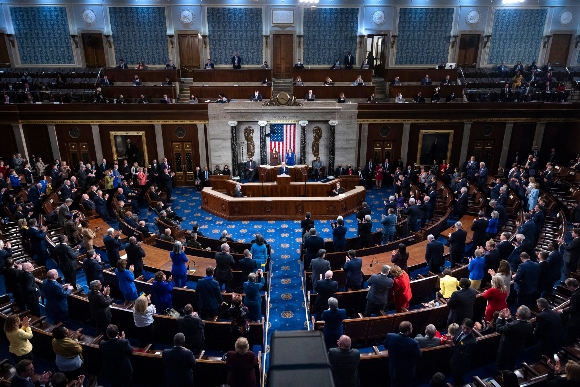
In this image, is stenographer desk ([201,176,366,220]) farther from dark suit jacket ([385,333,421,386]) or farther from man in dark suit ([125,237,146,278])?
dark suit jacket ([385,333,421,386])

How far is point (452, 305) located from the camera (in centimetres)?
614

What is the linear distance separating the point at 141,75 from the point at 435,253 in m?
16.1

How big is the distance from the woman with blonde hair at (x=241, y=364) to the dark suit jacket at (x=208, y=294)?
75.6 inches

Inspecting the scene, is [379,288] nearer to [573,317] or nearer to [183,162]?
[573,317]

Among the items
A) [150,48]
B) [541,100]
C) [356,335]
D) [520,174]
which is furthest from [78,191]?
[541,100]

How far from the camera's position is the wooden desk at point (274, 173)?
17.0 metres

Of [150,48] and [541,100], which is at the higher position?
[150,48]

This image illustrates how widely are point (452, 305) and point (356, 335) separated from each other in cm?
156

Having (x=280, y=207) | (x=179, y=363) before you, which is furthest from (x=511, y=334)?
(x=280, y=207)

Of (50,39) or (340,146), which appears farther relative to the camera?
(50,39)

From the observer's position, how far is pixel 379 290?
22.1ft

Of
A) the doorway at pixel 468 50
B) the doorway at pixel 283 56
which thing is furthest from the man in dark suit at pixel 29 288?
the doorway at pixel 468 50

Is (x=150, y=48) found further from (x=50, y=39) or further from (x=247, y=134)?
(x=247, y=134)

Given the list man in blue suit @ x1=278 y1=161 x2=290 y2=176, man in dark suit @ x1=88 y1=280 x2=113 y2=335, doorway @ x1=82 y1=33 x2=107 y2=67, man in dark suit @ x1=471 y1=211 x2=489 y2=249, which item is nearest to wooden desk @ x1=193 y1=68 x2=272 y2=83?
doorway @ x1=82 y1=33 x2=107 y2=67
